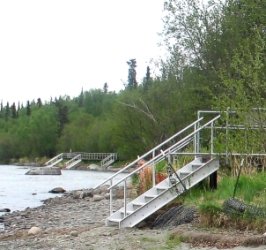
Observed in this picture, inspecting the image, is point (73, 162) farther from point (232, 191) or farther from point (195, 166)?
point (232, 191)

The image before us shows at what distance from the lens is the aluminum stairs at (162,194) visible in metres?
17.4

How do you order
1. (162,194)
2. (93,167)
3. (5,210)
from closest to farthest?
(162,194)
(5,210)
(93,167)

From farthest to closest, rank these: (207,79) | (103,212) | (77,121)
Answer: (77,121) < (207,79) < (103,212)

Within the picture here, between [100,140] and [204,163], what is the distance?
360 feet

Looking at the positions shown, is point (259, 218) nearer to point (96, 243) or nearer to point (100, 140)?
point (96, 243)

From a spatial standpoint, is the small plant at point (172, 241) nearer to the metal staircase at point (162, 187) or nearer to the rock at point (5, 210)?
the metal staircase at point (162, 187)

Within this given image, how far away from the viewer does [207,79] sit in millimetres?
35406

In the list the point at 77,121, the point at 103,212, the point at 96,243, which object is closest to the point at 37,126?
the point at 77,121

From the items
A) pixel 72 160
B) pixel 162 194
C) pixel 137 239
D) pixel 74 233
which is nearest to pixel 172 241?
pixel 137 239

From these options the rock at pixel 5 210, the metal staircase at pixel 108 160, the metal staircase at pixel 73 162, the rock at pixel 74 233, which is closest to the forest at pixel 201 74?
the rock at pixel 74 233

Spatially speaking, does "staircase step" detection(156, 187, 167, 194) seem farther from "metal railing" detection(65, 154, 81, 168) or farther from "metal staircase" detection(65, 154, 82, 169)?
"metal railing" detection(65, 154, 81, 168)

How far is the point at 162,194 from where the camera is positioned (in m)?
17.6

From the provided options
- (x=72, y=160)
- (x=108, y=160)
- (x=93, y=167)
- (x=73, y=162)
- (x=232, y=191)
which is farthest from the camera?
(x=72, y=160)

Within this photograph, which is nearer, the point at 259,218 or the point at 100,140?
the point at 259,218
